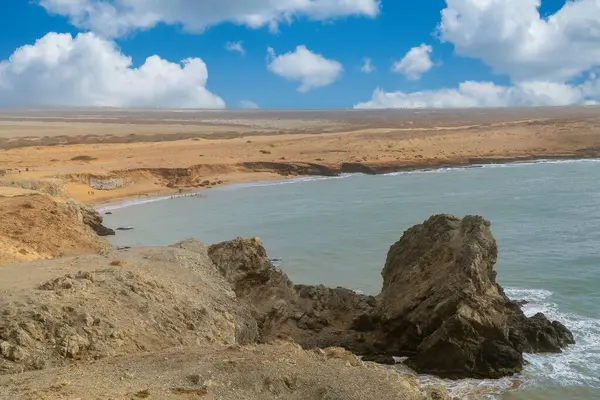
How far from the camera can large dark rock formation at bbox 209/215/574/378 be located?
11.8 meters

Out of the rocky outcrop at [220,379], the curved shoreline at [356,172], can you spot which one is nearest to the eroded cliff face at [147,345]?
the rocky outcrop at [220,379]

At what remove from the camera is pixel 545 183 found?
3881 centimetres

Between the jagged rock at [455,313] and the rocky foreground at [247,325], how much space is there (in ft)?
0.09

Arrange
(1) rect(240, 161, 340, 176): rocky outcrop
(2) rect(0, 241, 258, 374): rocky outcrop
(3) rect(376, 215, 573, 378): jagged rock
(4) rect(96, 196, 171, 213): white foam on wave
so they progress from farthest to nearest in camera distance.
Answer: (1) rect(240, 161, 340, 176): rocky outcrop < (4) rect(96, 196, 171, 213): white foam on wave < (3) rect(376, 215, 573, 378): jagged rock < (2) rect(0, 241, 258, 374): rocky outcrop

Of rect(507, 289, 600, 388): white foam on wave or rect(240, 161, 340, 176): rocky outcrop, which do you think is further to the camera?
rect(240, 161, 340, 176): rocky outcrop

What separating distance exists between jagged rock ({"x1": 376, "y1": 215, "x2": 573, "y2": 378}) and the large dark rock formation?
0.7 inches

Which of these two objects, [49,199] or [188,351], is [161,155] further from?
[188,351]

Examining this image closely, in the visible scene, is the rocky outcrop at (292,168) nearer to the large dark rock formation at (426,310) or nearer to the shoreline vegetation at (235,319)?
the shoreline vegetation at (235,319)

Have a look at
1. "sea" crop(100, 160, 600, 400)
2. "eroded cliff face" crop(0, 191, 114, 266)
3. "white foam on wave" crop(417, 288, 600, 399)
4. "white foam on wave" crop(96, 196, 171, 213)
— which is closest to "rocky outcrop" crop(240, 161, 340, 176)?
"sea" crop(100, 160, 600, 400)

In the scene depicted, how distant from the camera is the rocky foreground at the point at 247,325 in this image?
23.5ft

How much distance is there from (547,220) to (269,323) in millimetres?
18211

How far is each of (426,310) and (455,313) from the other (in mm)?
802

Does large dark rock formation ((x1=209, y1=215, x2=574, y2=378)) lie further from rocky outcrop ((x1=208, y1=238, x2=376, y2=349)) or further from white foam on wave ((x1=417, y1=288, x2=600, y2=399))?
white foam on wave ((x1=417, y1=288, x2=600, y2=399))

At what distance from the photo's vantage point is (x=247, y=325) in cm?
1117
